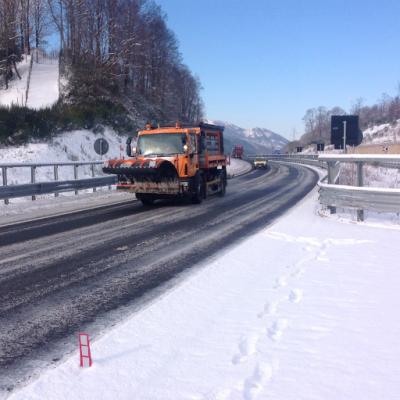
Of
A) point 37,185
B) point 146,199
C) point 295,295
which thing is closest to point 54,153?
point 37,185

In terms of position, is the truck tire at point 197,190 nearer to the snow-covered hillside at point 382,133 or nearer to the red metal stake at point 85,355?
the red metal stake at point 85,355

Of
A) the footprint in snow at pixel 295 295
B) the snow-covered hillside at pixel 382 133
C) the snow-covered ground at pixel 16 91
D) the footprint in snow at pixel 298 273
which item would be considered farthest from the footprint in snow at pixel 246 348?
the snow-covered hillside at pixel 382 133

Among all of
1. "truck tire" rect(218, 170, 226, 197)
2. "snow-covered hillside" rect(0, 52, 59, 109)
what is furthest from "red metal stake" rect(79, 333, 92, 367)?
"snow-covered hillside" rect(0, 52, 59, 109)

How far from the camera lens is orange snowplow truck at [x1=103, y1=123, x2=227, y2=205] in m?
13.6

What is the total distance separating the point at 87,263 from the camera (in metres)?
6.90

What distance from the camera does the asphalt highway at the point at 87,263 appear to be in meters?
4.29

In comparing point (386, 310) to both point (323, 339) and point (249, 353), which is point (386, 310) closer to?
point (323, 339)

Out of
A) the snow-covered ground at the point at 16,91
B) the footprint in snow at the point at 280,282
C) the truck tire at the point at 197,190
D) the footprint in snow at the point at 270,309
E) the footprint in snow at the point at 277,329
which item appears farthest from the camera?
the snow-covered ground at the point at 16,91

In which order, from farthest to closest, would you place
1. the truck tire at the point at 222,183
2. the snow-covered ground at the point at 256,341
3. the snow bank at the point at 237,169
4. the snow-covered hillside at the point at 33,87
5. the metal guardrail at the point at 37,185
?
the snow-covered hillside at the point at 33,87
the snow bank at the point at 237,169
the truck tire at the point at 222,183
the metal guardrail at the point at 37,185
the snow-covered ground at the point at 256,341

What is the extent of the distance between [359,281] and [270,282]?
1176mm

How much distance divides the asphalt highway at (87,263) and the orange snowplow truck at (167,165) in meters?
0.90

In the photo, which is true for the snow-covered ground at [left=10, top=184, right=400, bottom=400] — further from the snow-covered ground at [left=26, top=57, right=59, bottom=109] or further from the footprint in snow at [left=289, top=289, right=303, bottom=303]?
the snow-covered ground at [left=26, top=57, right=59, bottom=109]

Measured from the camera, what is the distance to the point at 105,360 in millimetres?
3701

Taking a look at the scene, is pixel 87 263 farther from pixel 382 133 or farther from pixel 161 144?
pixel 382 133
